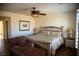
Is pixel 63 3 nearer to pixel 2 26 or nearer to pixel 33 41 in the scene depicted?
pixel 33 41

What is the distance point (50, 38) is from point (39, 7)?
53 cm

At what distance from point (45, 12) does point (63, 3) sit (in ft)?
1.05

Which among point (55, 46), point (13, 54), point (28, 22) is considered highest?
point (28, 22)

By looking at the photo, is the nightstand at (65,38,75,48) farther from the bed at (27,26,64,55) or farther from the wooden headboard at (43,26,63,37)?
the wooden headboard at (43,26,63,37)

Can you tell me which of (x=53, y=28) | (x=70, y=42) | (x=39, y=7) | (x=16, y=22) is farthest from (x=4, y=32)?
(x=70, y=42)

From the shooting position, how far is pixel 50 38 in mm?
1957

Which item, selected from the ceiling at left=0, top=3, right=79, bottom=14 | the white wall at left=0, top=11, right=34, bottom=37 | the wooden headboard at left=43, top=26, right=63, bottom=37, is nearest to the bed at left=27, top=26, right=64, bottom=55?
the wooden headboard at left=43, top=26, right=63, bottom=37

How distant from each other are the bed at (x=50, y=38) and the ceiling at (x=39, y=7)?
0.97 ft

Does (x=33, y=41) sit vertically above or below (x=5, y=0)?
below

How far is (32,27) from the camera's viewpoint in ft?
6.66

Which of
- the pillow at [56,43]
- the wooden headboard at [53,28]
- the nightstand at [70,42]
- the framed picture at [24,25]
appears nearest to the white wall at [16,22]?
the framed picture at [24,25]

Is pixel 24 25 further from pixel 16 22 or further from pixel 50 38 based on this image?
pixel 50 38

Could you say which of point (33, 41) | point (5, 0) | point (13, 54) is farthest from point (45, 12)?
point (13, 54)

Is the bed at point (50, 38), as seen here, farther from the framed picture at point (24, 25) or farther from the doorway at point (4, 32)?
the doorway at point (4, 32)
